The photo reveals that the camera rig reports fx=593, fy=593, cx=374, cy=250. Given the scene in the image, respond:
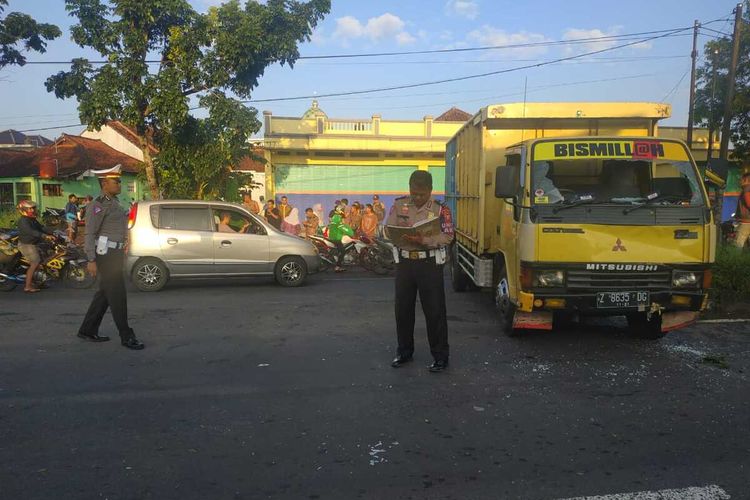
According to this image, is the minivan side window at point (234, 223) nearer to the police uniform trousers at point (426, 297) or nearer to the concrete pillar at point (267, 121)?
the police uniform trousers at point (426, 297)

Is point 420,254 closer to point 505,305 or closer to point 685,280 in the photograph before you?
point 505,305

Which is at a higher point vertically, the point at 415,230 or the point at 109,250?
the point at 415,230

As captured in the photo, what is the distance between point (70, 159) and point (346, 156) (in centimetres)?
1175

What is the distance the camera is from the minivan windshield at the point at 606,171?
6.02 metres

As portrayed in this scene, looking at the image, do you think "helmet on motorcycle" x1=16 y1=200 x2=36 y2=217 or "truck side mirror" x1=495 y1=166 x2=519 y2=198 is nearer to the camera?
"truck side mirror" x1=495 y1=166 x2=519 y2=198

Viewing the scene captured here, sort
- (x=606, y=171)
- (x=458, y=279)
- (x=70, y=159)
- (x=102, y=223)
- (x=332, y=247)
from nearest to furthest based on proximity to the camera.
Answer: (x=102, y=223) → (x=606, y=171) → (x=458, y=279) → (x=332, y=247) → (x=70, y=159)

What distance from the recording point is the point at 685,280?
5.71 m

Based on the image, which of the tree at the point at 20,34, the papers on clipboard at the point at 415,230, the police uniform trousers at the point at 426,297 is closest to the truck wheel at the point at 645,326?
the police uniform trousers at the point at 426,297

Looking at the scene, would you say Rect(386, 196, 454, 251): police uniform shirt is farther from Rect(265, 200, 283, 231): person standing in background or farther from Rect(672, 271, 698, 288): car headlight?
Rect(265, 200, 283, 231): person standing in background

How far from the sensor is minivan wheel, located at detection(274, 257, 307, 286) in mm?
10859

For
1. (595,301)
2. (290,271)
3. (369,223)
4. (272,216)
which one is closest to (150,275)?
(290,271)

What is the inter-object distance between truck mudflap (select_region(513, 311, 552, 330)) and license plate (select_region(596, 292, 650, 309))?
2.00 feet

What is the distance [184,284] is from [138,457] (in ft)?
25.6

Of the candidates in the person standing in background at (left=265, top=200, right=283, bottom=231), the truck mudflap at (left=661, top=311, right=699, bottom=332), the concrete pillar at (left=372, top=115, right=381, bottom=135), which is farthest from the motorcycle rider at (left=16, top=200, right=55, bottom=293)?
the concrete pillar at (left=372, top=115, right=381, bottom=135)
